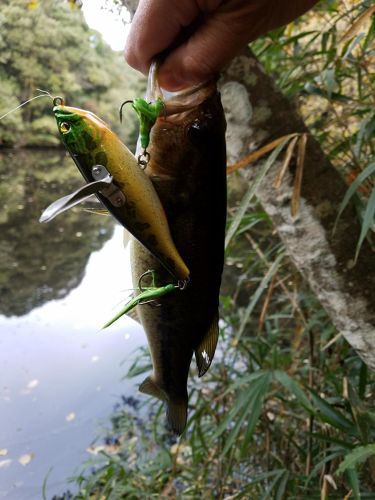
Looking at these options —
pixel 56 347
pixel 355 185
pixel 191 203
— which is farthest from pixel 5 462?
pixel 191 203

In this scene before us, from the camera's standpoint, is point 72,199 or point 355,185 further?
point 355,185

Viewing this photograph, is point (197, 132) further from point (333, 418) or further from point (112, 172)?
point (333, 418)

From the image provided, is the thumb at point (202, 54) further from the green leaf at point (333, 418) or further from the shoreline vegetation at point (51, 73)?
the shoreline vegetation at point (51, 73)

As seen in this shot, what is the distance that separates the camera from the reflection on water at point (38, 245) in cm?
700

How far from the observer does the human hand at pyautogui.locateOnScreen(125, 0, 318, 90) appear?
89 cm

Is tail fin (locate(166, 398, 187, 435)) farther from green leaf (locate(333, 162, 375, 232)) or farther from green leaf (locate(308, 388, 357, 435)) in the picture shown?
green leaf (locate(333, 162, 375, 232))

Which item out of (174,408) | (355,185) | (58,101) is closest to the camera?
(58,101)

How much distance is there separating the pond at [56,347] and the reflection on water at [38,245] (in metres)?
0.02

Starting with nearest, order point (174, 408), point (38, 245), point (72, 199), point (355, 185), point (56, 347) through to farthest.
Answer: point (72, 199), point (174, 408), point (355, 185), point (56, 347), point (38, 245)

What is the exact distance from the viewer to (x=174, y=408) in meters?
1.06

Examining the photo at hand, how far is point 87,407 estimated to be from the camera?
4.25m

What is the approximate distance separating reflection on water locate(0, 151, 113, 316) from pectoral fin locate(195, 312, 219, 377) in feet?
17.4

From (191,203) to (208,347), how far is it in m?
0.34

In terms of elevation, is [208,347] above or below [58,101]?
below
